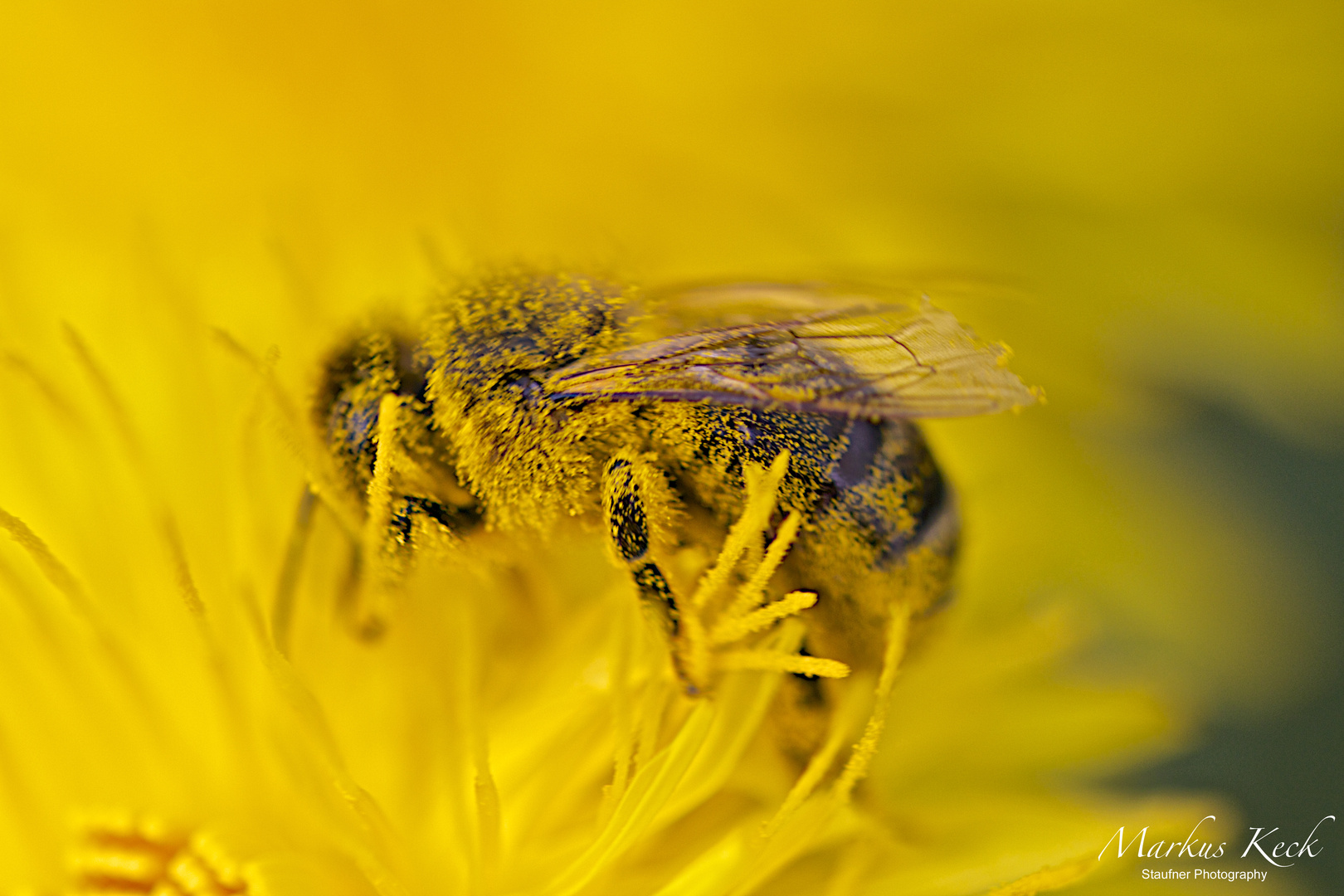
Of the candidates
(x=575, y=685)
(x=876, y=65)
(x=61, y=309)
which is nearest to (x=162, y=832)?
(x=575, y=685)

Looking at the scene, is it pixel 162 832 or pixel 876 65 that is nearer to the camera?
pixel 162 832

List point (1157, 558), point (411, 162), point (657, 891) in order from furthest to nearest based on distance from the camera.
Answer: point (411, 162)
point (1157, 558)
point (657, 891)

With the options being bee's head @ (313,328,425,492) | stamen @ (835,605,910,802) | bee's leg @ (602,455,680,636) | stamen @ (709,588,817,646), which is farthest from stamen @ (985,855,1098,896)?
bee's head @ (313,328,425,492)

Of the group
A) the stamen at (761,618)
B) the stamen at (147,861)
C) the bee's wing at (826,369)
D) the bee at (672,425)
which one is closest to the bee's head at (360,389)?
the bee at (672,425)

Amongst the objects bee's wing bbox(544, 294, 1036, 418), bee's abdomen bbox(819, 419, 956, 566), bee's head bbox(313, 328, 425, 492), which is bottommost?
bee's abdomen bbox(819, 419, 956, 566)

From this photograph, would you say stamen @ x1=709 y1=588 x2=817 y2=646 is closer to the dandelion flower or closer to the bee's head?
the dandelion flower

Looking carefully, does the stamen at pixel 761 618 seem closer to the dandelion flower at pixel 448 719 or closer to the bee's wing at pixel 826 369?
the dandelion flower at pixel 448 719

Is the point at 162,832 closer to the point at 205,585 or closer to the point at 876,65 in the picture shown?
the point at 205,585
